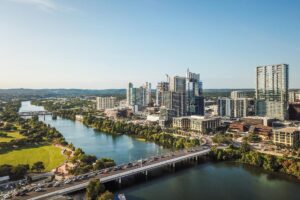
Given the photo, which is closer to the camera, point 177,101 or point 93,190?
point 93,190

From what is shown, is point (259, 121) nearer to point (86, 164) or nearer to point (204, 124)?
point (204, 124)

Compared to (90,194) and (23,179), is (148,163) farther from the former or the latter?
(23,179)

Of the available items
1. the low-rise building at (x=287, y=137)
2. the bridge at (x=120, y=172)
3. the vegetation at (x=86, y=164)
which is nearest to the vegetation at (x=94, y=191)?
the bridge at (x=120, y=172)

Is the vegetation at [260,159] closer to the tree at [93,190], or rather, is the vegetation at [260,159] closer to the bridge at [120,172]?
the bridge at [120,172]

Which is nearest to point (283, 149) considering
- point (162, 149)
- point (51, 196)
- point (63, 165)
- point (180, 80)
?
point (162, 149)

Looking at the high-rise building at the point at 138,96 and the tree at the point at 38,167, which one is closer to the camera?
the tree at the point at 38,167

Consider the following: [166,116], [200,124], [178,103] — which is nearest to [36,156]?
[200,124]

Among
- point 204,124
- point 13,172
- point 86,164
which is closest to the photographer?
point 13,172

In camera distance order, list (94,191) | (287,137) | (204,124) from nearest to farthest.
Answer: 1. (94,191)
2. (287,137)
3. (204,124)
